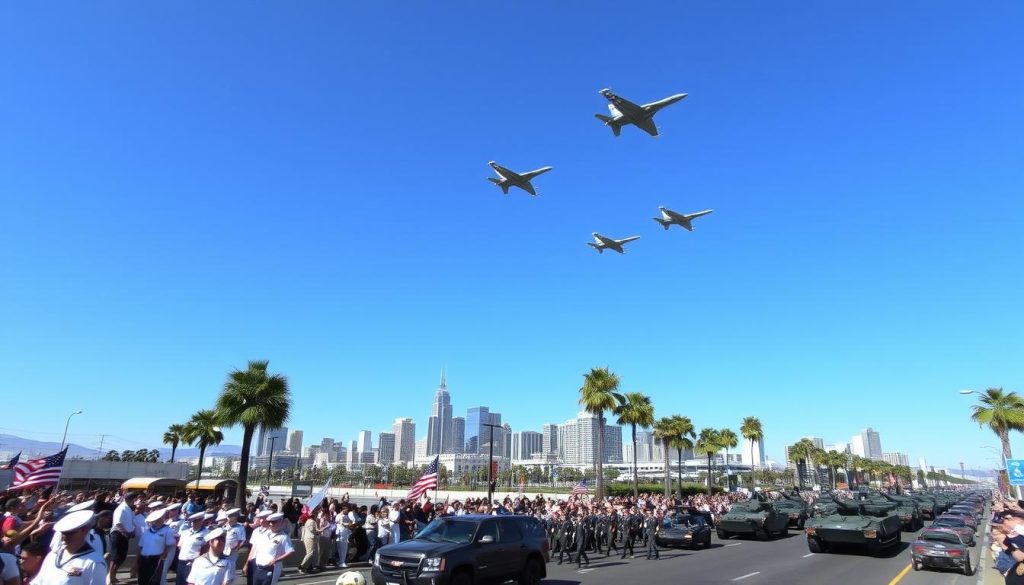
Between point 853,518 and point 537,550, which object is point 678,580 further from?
point 853,518

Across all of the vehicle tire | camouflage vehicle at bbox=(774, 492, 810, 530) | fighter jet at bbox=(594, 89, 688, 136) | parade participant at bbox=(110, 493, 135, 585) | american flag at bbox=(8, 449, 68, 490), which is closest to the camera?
parade participant at bbox=(110, 493, 135, 585)

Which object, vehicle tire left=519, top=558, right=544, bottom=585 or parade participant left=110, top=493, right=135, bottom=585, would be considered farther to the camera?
vehicle tire left=519, top=558, right=544, bottom=585

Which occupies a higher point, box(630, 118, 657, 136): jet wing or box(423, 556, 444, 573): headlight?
box(630, 118, 657, 136): jet wing

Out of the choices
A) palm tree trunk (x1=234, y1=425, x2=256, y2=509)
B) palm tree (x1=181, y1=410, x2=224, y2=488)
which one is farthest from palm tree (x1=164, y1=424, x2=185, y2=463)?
palm tree trunk (x1=234, y1=425, x2=256, y2=509)

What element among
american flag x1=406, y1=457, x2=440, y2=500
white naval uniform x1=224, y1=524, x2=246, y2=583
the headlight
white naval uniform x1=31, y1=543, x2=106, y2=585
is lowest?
the headlight

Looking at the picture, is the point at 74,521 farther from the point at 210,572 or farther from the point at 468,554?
the point at 468,554

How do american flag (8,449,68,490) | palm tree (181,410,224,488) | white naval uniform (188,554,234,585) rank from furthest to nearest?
palm tree (181,410,224,488) < american flag (8,449,68,490) < white naval uniform (188,554,234,585)

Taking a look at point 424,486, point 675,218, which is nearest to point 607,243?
point 675,218

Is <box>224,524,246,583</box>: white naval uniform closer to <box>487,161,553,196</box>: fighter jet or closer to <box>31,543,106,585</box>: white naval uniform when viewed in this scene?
<box>31,543,106,585</box>: white naval uniform
